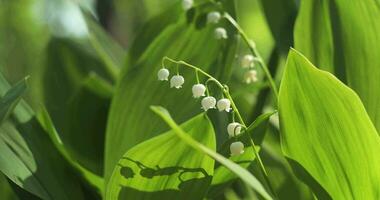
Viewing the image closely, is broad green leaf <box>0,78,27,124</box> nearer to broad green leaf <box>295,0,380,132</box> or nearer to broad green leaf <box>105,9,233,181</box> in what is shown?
broad green leaf <box>105,9,233,181</box>

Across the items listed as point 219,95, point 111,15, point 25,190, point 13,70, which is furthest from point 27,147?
point 111,15

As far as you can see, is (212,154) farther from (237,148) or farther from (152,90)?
(152,90)

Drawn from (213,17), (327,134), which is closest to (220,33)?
(213,17)

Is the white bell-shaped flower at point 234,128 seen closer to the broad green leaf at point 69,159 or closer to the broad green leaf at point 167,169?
the broad green leaf at point 167,169

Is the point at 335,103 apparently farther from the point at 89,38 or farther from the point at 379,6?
the point at 89,38

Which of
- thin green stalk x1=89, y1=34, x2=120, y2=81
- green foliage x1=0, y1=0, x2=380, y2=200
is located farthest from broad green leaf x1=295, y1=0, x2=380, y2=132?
thin green stalk x1=89, y1=34, x2=120, y2=81
